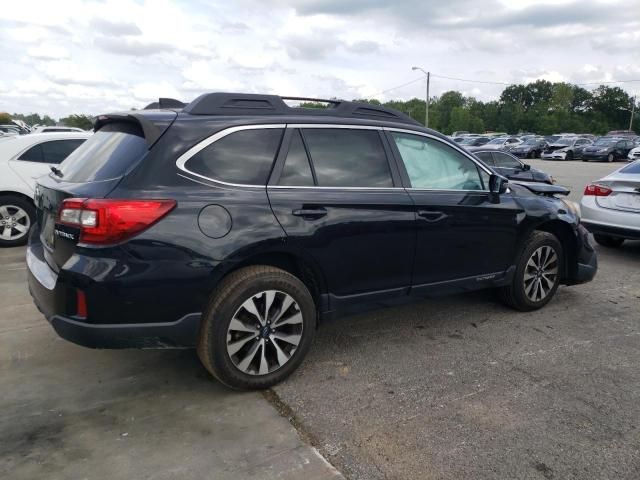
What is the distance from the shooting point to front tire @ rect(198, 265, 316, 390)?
3164 millimetres

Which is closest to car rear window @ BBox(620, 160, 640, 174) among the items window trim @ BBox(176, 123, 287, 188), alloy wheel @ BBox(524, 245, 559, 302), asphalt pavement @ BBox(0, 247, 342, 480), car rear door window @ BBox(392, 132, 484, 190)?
alloy wheel @ BBox(524, 245, 559, 302)

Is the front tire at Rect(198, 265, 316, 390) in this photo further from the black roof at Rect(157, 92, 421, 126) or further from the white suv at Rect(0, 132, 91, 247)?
the white suv at Rect(0, 132, 91, 247)

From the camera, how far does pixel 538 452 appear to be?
9.11 ft

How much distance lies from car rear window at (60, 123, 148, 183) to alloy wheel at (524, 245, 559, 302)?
3.44 m

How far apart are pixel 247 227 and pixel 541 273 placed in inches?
119

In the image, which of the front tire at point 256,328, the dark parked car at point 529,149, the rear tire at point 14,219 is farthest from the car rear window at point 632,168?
the dark parked car at point 529,149

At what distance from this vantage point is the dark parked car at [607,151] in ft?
106

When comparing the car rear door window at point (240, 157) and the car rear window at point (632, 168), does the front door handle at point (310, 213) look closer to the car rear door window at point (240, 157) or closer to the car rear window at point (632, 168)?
the car rear door window at point (240, 157)

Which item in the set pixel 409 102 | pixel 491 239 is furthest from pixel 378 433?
pixel 409 102

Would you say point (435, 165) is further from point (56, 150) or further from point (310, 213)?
point (56, 150)

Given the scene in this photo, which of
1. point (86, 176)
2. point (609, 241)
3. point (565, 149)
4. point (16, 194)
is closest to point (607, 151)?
point (565, 149)

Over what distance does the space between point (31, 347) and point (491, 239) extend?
3.71 meters

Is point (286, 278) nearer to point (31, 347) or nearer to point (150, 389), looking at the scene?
point (150, 389)

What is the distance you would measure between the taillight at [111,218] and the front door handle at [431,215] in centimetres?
192
